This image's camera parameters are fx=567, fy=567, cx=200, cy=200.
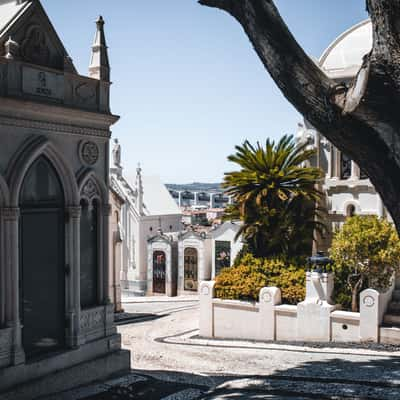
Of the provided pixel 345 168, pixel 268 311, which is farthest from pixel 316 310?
pixel 345 168

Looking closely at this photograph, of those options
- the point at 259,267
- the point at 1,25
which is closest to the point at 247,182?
the point at 259,267

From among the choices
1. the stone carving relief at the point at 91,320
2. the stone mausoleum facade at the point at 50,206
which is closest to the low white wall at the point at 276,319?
the stone mausoleum facade at the point at 50,206

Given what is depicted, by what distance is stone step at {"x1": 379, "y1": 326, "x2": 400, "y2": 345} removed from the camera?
16812 mm

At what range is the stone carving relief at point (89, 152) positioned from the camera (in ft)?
37.9

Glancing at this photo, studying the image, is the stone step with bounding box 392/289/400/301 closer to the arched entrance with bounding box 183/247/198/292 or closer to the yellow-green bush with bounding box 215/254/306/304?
the yellow-green bush with bounding box 215/254/306/304

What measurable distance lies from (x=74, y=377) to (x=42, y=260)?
7.73 ft

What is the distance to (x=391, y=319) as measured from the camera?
57.8 ft

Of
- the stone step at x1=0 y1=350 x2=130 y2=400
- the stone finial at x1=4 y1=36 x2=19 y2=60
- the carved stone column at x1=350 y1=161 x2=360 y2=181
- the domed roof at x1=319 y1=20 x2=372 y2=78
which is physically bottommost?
the stone step at x1=0 y1=350 x2=130 y2=400

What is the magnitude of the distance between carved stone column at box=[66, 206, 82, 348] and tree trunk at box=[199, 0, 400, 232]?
5464 mm

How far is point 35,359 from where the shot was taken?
1038cm

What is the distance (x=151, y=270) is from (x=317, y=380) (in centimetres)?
2957

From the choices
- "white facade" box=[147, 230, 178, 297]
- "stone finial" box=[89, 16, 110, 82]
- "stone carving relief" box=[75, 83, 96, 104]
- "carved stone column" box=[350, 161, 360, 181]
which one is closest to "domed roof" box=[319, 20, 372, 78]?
"carved stone column" box=[350, 161, 360, 181]

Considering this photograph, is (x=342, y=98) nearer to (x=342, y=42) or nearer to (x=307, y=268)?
(x=307, y=268)

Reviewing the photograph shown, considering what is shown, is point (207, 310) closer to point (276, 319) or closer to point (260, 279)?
point (260, 279)
